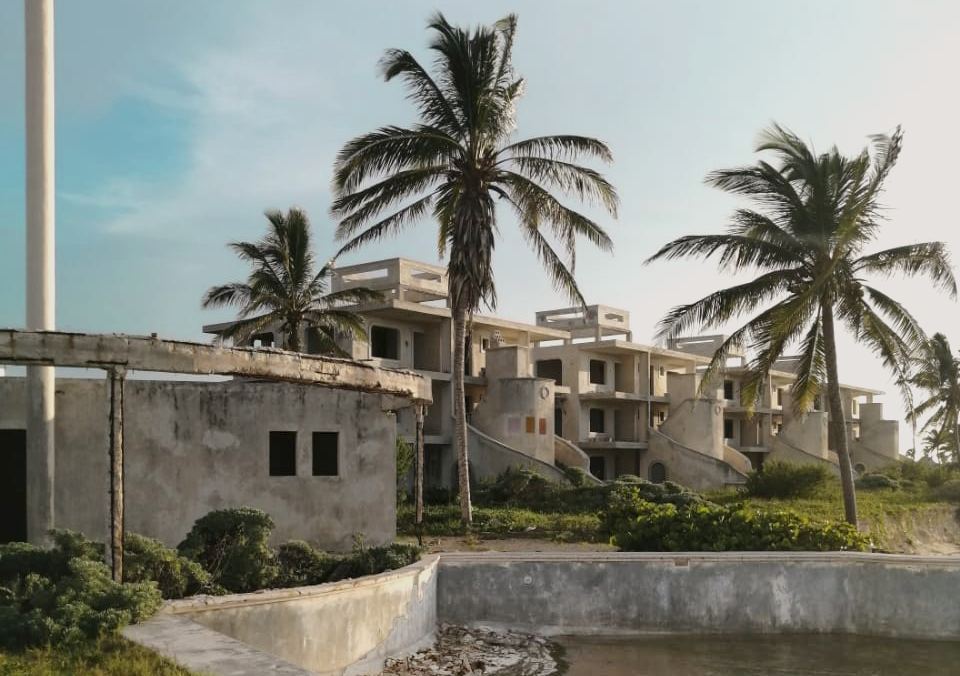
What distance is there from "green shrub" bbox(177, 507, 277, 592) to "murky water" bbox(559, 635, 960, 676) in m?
4.04

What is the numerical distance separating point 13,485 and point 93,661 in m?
9.97

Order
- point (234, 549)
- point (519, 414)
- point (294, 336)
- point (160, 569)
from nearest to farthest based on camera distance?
A: 1. point (160, 569)
2. point (234, 549)
3. point (294, 336)
4. point (519, 414)

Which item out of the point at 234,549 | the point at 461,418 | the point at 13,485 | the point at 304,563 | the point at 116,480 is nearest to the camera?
the point at 116,480

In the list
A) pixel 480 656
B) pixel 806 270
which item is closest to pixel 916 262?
pixel 806 270

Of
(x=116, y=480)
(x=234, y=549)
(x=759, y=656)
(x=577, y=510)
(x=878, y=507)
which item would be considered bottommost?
(x=878, y=507)

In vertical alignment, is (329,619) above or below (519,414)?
below

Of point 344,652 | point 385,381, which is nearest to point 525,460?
point 385,381

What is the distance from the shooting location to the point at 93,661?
7.30m

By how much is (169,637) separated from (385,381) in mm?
5581

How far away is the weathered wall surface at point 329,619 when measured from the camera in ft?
30.0

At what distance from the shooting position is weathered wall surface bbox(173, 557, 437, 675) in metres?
9.16

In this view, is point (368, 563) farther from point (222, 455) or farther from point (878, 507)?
point (878, 507)

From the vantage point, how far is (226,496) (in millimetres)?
16469

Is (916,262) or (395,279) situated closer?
(916,262)
